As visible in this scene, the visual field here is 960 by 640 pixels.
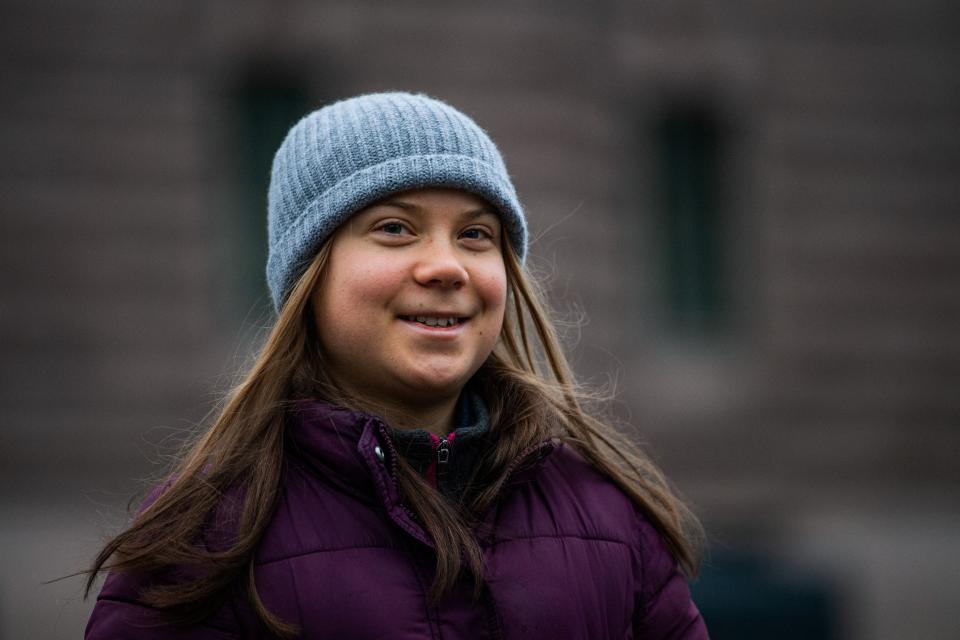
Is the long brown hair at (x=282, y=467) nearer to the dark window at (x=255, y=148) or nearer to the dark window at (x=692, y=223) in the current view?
the dark window at (x=255, y=148)

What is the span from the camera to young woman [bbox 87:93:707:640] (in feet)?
5.81

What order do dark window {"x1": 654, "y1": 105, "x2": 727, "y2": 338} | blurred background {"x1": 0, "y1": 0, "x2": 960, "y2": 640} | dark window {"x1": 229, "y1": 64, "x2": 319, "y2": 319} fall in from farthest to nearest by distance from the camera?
dark window {"x1": 654, "y1": 105, "x2": 727, "y2": 338}, dark window {"x1": 229, "y1": 64, "x2": 319, "y2": 319}, blurred background {"x1": 0, "y1": 0, "x2": 960, "y2": 640}

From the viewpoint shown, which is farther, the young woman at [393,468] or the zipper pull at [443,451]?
the zipper pull at [443,451]

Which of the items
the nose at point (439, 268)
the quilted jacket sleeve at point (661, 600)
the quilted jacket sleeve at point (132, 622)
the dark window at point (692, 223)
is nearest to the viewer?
the quilted jacket sleeve at point (132, 622)

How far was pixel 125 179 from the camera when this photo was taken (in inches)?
289

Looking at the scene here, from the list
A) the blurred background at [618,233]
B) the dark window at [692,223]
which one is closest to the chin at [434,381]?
the blurred background at [618,233]

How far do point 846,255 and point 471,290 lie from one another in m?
7.04

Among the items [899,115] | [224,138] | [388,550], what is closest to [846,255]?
[899,115]

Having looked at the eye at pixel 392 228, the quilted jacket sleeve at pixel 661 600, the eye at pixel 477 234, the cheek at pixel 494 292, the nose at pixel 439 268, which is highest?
the eye at pixel 392 228

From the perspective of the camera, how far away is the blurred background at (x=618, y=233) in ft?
23.7

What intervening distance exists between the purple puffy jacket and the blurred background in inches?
171

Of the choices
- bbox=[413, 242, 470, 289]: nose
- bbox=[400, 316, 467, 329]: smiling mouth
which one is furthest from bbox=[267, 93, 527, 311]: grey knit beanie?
bbox=[400, 316, 467, 329]: smiling mouth

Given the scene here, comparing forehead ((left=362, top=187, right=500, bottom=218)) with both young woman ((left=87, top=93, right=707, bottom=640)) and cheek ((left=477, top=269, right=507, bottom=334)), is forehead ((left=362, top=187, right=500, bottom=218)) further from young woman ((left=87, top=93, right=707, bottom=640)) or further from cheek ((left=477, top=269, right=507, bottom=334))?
cheek ((left=477, top=269, right=507, bottom=334))

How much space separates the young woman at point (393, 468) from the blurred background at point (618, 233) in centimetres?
431
